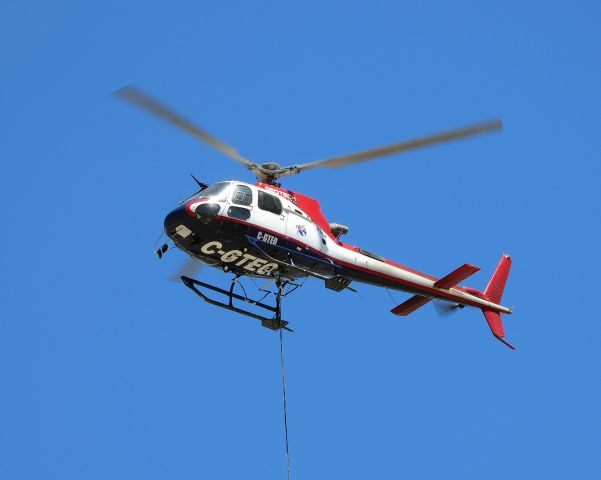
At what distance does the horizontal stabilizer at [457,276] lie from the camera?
19.5 metres

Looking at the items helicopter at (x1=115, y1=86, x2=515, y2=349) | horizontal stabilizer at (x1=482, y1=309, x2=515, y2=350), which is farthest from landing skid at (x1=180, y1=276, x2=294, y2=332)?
horizontal stabilizer at (x1=482, y1=309, x2=515, y2=350)

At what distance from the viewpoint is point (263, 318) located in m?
17.7

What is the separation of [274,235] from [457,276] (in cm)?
435

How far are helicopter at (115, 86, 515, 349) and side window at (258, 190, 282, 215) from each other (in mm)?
24

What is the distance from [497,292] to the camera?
21281 millimetres

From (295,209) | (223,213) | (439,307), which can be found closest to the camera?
(223,213)

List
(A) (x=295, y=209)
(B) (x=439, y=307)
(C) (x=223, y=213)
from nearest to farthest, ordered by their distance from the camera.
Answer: (C) (x=223, y=213) < (A) (x=295, y=209) < (B) (x=439, y=307)

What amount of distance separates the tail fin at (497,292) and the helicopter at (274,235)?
1528 millimetres

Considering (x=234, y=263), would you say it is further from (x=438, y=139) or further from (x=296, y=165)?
(x=438, y=139)

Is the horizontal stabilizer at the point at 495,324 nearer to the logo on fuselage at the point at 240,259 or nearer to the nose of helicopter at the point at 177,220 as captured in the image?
the logo on fuselage at the point at 240,259

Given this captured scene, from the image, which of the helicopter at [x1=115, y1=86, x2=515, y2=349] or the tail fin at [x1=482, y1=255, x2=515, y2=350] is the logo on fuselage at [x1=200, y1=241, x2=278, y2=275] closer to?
the helicopter at [x1=115, y1=86, x2=515, y2=349]

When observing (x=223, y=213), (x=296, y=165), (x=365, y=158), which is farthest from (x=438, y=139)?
(x=223, y=213)

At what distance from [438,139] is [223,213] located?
13.3 feet

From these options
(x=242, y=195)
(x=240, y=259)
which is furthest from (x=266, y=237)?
(x=242, y=195)
